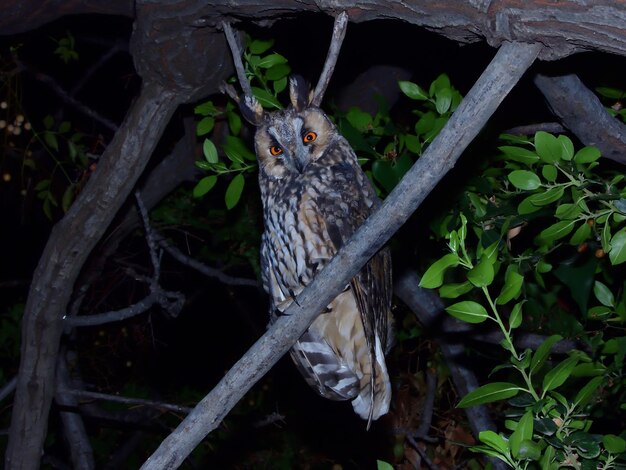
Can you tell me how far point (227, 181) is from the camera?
11.2 ft

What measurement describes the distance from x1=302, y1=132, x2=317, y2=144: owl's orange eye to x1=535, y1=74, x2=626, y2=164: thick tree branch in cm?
69

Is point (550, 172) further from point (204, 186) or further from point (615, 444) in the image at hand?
point (204, 186)

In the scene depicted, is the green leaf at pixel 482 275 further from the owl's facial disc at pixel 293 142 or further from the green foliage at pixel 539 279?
the owl's facial disc at pixel 293 142

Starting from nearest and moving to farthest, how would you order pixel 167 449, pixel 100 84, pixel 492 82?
pixel 492 82 < pixel 167 449 < pixel 100 84

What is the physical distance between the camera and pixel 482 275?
144 cm

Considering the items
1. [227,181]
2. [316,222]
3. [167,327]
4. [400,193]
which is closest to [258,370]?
[400,193]

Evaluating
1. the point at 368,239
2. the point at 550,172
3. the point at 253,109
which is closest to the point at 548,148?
the point at 550,172

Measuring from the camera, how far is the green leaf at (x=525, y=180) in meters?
1.60

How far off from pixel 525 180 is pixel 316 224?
31.2 inches

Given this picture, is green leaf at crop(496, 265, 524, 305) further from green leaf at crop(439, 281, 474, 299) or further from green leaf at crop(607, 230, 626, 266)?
green leaf at crop(607, 230, 626, 266)

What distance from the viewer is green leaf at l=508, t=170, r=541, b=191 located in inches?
63.0

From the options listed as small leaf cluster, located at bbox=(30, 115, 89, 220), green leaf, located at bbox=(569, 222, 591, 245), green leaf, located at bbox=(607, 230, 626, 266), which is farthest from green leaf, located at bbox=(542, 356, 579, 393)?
small leaf cluster, located at bbox=(30, 115, 89, 220)

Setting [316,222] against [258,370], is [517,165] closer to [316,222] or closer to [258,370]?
[316,222]

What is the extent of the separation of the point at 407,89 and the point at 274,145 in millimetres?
410
